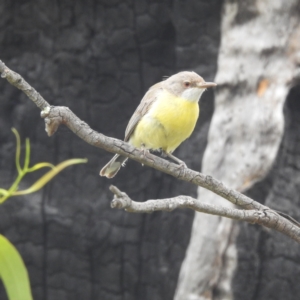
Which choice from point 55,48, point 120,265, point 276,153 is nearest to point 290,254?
point 276,153

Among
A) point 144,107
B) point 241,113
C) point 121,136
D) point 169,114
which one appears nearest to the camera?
point 169,114

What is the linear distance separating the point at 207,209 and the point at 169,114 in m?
1.02

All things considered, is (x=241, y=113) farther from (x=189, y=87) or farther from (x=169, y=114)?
(x=169, y=114)

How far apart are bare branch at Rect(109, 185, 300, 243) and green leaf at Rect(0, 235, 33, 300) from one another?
44cm

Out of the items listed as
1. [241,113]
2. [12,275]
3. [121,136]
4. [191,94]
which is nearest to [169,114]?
[191,94]

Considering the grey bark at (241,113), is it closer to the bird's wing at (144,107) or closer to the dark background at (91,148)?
the dark background at (91,148)

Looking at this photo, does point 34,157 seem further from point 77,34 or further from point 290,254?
point 290,254

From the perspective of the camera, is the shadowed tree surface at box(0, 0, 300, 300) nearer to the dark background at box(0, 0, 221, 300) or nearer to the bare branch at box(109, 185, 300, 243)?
the dark background at box(0, 0, 221, 300)

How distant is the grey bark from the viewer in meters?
3.79

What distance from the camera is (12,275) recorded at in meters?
2.04

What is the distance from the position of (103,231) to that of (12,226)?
63cm

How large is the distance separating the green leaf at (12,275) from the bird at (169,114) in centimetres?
122

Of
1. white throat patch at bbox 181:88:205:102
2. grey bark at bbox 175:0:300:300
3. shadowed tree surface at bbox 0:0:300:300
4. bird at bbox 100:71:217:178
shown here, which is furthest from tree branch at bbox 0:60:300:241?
shadowed tree surface at bbox 0:0:300:300

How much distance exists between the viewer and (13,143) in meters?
4.35
